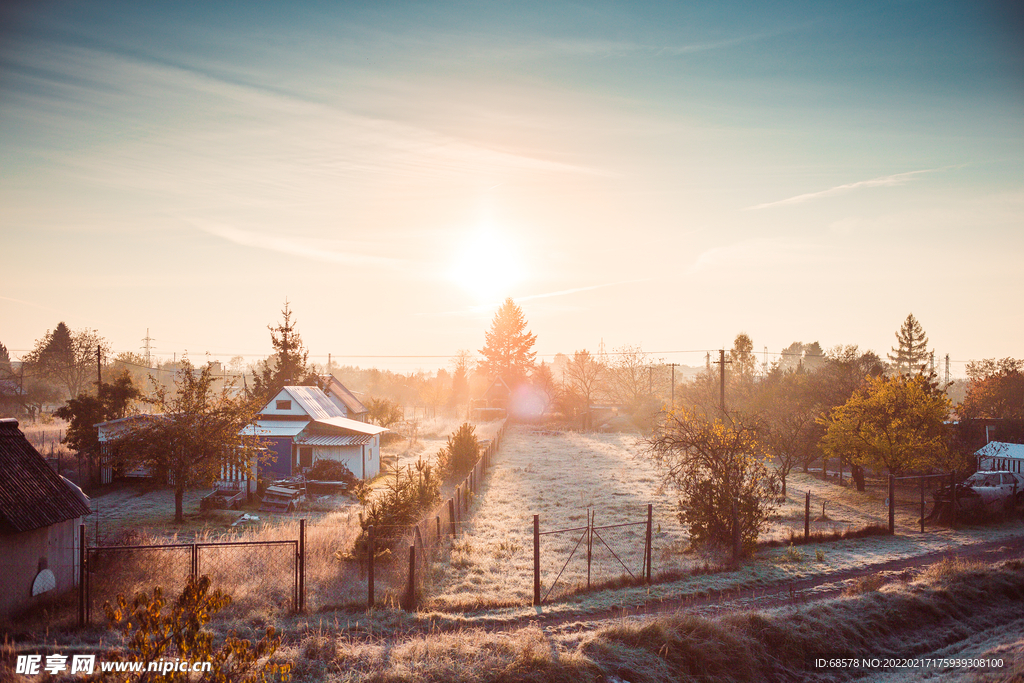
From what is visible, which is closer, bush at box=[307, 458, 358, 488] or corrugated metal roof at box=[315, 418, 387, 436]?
bush at box=[307, 458, 358, 488]

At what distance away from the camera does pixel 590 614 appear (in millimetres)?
12805

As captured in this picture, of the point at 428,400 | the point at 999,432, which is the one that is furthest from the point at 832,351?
the point at 428,400

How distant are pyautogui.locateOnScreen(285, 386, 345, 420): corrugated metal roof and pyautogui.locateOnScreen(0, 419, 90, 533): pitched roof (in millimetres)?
21015

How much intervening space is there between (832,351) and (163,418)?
270 ft

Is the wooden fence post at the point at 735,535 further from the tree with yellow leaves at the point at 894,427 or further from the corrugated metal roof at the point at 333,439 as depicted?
the corrugated metal roof at the point at 333,439

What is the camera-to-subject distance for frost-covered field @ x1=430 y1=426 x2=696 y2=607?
1497cm

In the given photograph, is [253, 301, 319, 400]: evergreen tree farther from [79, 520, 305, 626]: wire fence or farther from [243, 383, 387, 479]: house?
[79, 520, 305, 626]: wire fence

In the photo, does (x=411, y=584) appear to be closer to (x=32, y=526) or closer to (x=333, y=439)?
(x=32, y=526)

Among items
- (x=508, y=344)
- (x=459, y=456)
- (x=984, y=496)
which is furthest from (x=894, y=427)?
(x=508, y=344)

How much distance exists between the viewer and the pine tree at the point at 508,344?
9969 centimetres

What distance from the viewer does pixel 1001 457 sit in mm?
29250

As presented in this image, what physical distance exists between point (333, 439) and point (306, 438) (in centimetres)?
164

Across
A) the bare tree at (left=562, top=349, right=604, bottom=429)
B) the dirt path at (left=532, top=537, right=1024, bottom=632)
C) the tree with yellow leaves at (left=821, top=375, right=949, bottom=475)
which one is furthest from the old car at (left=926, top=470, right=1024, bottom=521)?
the bare tree at (left=562, top=349, right=604, bottom=429)

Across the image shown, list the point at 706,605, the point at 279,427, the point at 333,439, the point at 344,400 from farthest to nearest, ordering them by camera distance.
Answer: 1. the point at 344,400
2. the point at 279,427
3. the point at 333,439
4. the point at 706,605
